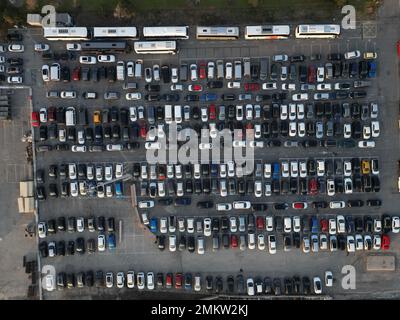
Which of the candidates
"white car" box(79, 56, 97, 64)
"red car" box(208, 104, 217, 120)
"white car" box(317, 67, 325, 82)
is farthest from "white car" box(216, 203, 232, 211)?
"white car" box(79, 56, 97, 64)

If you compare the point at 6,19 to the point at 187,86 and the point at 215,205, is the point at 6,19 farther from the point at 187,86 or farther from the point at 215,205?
the point at 215,205

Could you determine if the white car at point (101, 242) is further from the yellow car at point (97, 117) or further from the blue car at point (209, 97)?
the blue car at point (209, 97)

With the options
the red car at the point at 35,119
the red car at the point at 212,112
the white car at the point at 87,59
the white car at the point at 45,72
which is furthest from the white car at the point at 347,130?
the red car at the point at 35,119

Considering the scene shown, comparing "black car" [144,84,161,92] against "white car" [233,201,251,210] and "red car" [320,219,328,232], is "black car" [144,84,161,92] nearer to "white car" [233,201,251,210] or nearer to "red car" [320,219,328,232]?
"white car" [233,201,251,210]

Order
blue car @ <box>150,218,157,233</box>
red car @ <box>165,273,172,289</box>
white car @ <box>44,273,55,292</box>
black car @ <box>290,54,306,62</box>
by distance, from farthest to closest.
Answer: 1. white car @ <box>44,273,55,292</box>
2. blue car @ <box>150,218,157,233</box>
3. red car @ <box>165,273,172,289</box>
4. black car @ <box>290,54,306,62</box>

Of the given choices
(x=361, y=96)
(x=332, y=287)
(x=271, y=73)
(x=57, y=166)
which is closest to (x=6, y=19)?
(x=57, y=166)
